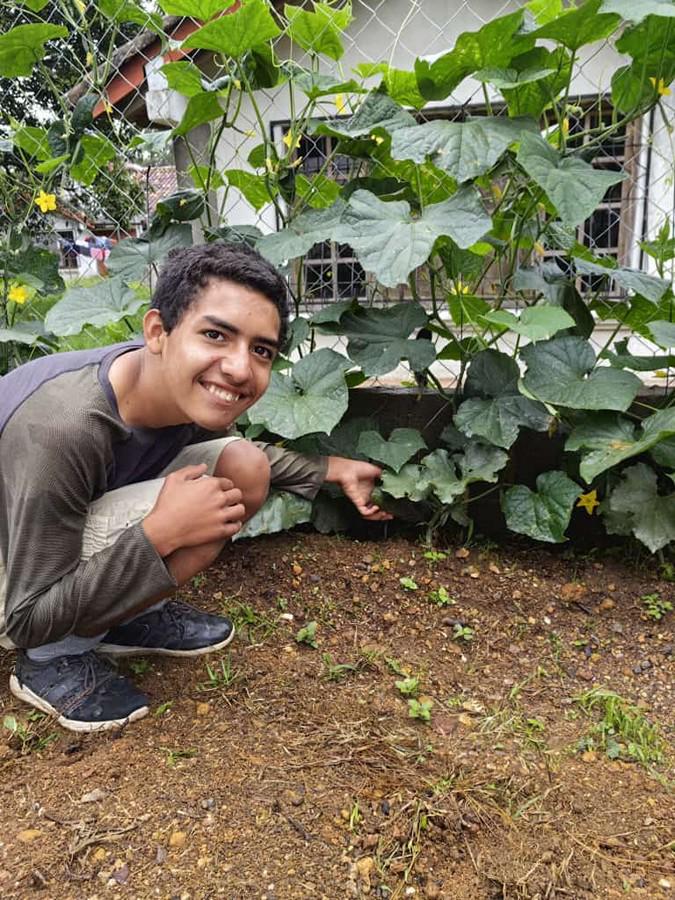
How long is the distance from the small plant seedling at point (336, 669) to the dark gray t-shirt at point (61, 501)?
43 centimetres

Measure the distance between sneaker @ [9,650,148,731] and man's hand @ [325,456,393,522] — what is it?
758 millimetres

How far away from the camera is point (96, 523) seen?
1.42 metres

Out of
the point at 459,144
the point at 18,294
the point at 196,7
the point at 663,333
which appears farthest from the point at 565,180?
the point at 18,294

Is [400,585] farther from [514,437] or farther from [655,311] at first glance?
[655,311]

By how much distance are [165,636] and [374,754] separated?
1.89 ft

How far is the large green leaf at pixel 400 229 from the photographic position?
5.06 ft

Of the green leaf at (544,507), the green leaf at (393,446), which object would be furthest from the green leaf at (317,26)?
the green leaf at (544,507)

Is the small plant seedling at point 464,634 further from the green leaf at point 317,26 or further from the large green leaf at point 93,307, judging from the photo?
the green leaf at point 317,26

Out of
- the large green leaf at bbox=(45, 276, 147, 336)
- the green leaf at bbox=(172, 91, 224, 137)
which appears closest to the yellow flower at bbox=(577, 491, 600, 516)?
the large green leaf at bbox=(45, 276, 147, 336)

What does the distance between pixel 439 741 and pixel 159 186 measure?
6.68ft

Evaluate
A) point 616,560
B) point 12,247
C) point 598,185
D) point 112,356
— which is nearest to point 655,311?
point 598,185

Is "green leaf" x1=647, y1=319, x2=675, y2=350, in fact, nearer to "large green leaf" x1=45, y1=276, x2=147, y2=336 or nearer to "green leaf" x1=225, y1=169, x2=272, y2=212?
"green leaf" x1=225, y1=169, x2=272, y2=212

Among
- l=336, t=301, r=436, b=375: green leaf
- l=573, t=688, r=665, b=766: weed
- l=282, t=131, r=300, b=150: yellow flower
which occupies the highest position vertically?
l=282, t=131, r=300, b=150: yellow flower

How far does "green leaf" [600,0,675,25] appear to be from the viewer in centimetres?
138
